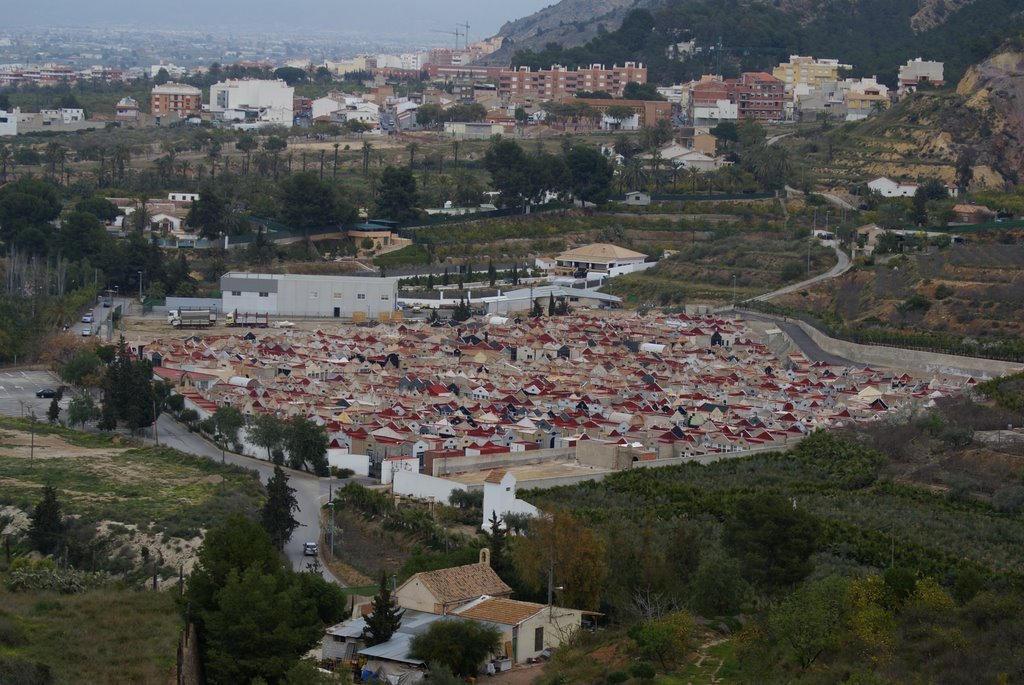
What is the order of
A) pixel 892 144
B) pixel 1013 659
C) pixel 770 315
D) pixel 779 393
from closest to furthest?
pixel 1013 659 < pixel 779 393 < pixel 770 315 < pixel 892 144

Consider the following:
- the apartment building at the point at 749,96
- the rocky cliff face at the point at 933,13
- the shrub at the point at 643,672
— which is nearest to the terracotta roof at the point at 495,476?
the shrub at the point at 643,672

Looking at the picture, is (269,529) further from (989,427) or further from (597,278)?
(597,278)

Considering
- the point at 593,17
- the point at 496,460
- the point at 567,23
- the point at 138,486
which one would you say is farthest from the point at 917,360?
the point at 593,17

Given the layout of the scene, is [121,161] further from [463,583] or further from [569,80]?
[463,583]

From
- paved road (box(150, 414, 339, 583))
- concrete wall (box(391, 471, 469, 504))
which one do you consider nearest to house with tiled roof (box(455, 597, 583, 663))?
paved road (box(150, 414, 339, 583))

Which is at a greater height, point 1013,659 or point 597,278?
point 1013,659

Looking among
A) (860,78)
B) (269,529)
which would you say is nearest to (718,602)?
(269,529)

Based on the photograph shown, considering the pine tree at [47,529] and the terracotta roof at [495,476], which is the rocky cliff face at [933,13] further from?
the pine tree at [47,529]
